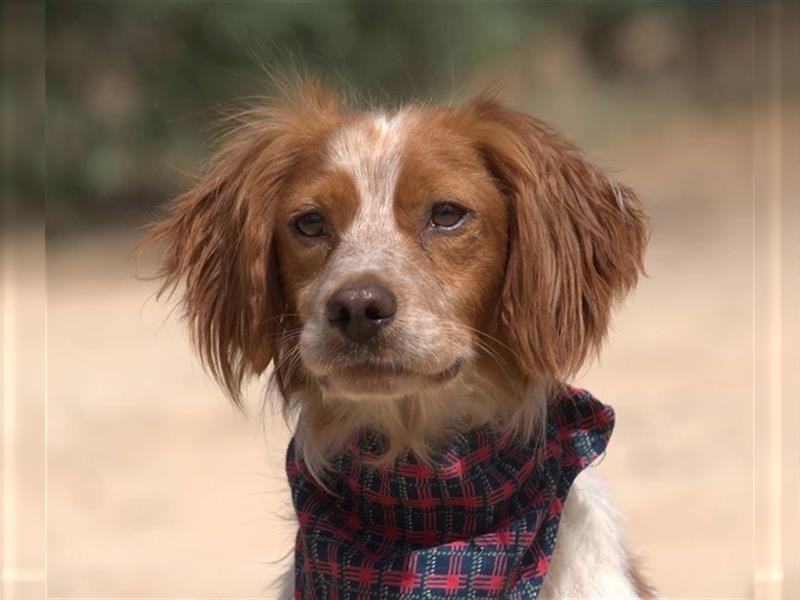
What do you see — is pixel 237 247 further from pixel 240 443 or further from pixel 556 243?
pixel 240 443

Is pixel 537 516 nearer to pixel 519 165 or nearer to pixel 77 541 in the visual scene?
pixel 519 165

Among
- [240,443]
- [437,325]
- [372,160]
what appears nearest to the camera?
[437,325]

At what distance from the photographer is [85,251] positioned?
19.8m

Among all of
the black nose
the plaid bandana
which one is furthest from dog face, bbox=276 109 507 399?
the plaid bandana

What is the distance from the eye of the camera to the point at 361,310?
14.7 ft

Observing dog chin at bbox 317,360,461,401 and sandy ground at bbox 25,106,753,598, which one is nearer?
dog chin at bbox 317,360,461,401

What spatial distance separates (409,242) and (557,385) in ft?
2.42

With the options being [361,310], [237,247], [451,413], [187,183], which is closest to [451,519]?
[451,413]

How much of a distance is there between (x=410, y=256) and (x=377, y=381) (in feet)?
1.40

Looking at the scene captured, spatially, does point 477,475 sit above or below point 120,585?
above

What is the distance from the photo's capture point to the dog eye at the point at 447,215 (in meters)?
4.81

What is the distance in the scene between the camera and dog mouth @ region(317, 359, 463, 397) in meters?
4.57

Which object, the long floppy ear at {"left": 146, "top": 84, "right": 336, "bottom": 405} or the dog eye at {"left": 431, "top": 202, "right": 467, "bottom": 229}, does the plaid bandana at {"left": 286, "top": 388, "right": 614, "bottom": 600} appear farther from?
the dog eye at {"left": 431, "top": 202, "right": 467, "bottom": 229}

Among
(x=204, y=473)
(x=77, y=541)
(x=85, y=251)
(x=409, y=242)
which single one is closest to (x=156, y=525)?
(x=77, y=541)
